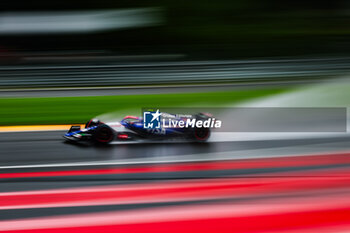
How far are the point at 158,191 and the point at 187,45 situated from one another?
745 cm

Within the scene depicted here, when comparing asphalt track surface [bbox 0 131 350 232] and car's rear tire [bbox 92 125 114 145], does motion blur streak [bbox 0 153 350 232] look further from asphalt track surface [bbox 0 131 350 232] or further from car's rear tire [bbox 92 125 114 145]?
car's rear tire [bbox 92 125 114 145]

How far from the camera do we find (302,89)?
7.73m

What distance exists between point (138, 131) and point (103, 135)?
49 cm

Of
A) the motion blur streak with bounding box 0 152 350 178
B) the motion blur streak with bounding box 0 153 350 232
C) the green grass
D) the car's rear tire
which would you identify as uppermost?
the green grass

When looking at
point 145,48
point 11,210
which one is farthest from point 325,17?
A: point 11,210

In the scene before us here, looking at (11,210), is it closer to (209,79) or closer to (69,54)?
(209,79)

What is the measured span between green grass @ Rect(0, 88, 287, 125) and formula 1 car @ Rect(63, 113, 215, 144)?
1426 millimetres

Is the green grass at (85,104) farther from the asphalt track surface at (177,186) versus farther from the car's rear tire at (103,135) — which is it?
the car's rear tire at (103,135)

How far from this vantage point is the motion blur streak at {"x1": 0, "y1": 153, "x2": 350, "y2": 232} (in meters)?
3.22

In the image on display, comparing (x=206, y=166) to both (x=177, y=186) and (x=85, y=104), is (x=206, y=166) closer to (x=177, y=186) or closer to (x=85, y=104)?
(x=177, y=186)

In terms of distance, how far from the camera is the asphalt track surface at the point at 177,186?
3285 mm

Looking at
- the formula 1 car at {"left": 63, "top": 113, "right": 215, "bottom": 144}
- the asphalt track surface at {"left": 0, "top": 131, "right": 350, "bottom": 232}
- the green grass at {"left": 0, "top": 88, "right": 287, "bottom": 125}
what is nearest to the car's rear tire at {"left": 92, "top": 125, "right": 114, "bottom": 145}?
the formula 1 car at {"left": 63, "top": 113, "right": 215, "bottom": 144}

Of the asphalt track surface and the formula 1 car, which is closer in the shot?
the asphalt track surface

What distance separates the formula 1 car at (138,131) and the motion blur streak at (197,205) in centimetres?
61
